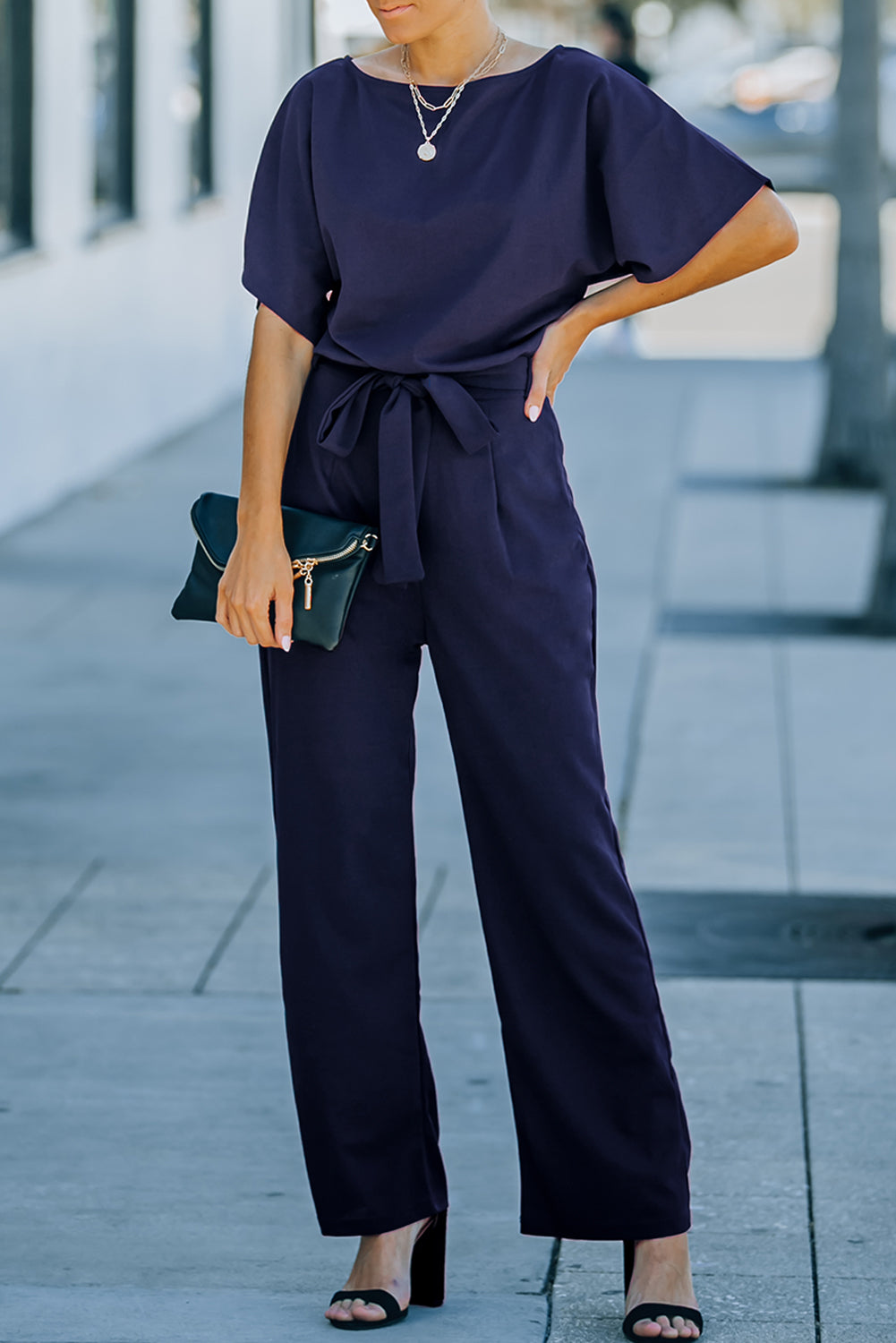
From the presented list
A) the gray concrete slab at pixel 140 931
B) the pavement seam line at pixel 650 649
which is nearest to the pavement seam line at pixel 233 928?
the gray concrete slab at pixel 140 931

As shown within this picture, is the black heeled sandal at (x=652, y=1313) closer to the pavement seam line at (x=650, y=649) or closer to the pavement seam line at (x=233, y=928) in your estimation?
the pavement seam line at (x=233, y=928)

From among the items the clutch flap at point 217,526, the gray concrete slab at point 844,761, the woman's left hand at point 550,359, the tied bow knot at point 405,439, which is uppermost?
the woman's left hand at point 550,359

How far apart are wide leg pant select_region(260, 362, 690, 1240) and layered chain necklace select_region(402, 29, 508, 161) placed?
1.02 feet

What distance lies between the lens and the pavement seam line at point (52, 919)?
4602 mm

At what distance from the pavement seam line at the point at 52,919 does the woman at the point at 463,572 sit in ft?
5.56

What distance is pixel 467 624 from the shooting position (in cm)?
286

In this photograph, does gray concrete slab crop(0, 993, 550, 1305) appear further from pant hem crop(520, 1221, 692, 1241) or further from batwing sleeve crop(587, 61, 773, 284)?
batwing sleeve crop(587, 61, 773, 284)

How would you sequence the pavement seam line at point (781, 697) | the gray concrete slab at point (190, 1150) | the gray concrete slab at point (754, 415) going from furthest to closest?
the gray concrete slab at point (754, 415)
the pavement seam line at point (781, 697)
the gray concrete slab at point (190, 1150)

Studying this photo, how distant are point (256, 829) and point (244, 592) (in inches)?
111

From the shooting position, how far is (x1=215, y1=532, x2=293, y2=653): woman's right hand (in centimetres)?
285

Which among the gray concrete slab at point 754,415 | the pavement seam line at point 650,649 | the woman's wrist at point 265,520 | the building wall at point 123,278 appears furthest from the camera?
the gray concrete slab at point 754,415

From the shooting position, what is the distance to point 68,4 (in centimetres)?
1105

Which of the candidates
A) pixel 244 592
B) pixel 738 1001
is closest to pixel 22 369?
pixel 738 1001

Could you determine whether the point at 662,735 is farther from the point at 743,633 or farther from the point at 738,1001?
the point at 738,1001
